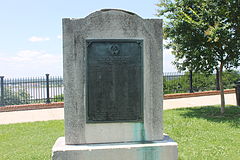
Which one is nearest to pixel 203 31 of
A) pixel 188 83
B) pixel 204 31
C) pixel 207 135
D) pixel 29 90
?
pixel 204 31

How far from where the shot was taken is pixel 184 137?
5559mm

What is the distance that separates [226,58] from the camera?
8.13 m

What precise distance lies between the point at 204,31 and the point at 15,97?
9.86 meters

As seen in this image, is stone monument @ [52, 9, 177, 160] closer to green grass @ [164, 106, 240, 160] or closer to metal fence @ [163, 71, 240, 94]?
green grass @ [164, 106, 240, 160]

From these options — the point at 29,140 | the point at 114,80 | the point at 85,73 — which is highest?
the point at 85,73

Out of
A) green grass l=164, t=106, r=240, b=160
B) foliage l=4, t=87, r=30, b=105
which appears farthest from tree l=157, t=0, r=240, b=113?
foliage l=4, t=87, r=30, b=105

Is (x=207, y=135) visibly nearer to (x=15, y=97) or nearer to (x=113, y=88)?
(x=113, y=88)

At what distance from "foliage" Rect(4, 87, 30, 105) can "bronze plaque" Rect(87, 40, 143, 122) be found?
9.92 meters

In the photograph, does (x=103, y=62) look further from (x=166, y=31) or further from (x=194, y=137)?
(x=166, y=31)

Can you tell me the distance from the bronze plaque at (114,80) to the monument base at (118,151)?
38 centimetres

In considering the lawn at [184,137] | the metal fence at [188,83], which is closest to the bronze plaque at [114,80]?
the lawn at [184,137]

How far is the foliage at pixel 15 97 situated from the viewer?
38.6ft

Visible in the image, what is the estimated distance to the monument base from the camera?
3162 millimetres

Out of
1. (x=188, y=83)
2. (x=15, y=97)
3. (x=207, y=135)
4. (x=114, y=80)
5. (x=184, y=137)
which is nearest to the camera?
(x=114, y=80)
